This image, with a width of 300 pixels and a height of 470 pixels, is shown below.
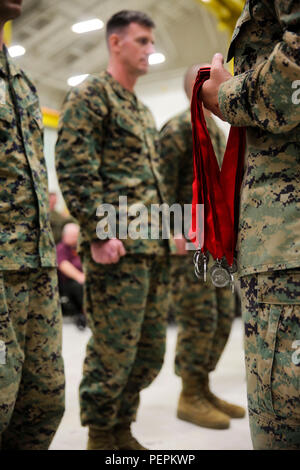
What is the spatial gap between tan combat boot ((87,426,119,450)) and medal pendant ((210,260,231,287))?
0.98 m

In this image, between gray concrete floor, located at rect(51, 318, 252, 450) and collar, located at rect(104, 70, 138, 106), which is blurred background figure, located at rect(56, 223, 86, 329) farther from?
collar, located at rect(104, 70, 138, 106)

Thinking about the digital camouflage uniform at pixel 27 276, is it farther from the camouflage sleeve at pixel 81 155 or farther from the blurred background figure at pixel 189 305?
the blurred background figure at pixel 189 305

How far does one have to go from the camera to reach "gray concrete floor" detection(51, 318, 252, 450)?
1.93 meters

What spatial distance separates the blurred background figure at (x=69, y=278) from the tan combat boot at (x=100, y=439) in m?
3.51

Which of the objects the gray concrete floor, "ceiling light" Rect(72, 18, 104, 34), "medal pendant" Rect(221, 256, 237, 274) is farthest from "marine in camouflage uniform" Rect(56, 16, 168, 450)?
"ceiling light" Rect(72, 18, 104, 34)

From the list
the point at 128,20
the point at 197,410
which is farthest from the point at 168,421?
the point at 128,20

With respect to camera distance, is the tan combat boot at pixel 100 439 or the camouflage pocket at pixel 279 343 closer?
the camouflage pocket at pixel 279 343

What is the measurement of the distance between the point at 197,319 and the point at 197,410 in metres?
0.41

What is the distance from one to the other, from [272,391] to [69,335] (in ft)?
13.0

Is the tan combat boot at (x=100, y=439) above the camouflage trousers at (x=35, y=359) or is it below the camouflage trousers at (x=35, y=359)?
below

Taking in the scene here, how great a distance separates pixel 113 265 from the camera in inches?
68.4

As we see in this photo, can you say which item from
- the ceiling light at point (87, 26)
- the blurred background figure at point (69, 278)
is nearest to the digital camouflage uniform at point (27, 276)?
the blurred background figure at point (69, 278)

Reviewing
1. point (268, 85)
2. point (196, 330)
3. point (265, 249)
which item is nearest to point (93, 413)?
point (196, 330)

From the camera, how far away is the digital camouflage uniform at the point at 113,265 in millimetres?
1691
